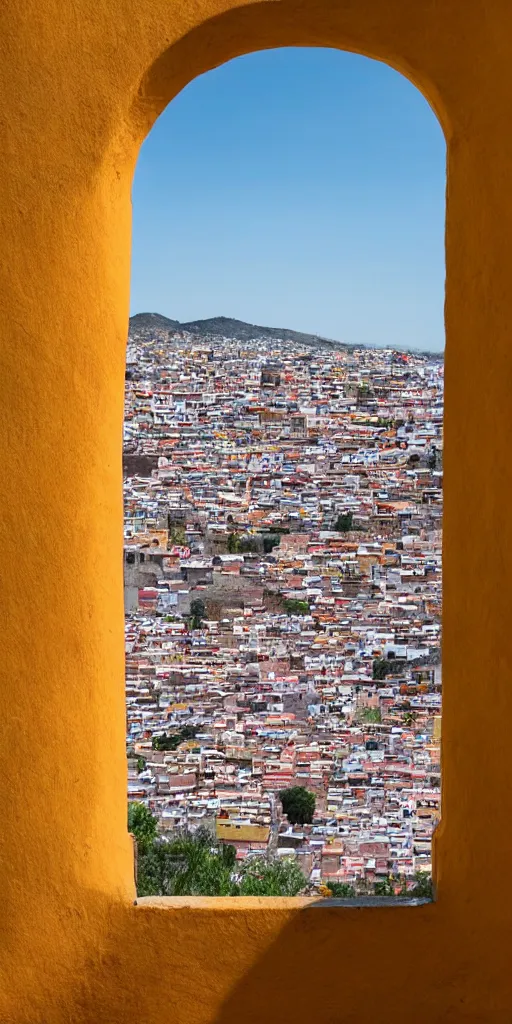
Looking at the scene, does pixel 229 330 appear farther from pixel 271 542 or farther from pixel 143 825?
pixel 143 825

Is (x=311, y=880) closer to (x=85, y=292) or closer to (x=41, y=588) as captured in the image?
(x=41, y=588)

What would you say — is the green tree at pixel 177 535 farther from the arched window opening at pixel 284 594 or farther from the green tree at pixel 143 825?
the green tree at pixel 143 825

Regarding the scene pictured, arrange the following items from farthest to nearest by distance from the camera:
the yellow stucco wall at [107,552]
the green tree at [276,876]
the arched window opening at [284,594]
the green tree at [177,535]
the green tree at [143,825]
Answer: the green tree at [143,825] < the green tree at [276,876] < the green tree at [177,535] < the arched window opening at [284,594] < the yellow stucco wall at [107,552]

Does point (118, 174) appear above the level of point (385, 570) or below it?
above

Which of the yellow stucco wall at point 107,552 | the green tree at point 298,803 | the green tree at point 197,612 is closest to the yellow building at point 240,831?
the green tree at point 298,803

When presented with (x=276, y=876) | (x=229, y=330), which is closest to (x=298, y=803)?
(x=276, y=876)

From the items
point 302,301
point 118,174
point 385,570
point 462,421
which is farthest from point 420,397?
point 302,301

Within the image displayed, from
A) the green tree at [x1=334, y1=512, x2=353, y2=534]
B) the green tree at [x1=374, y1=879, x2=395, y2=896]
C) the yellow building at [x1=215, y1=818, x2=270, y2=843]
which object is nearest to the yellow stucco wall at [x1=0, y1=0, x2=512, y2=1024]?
the green tree at [x1=334, y1=512, x2=353, y2=534]
